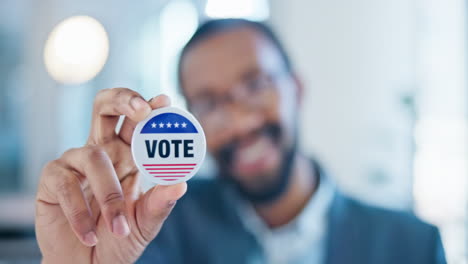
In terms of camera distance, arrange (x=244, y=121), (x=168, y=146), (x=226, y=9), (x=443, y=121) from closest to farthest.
Result: 1. (x=168, y=146)
2. (x=226, y=9)
3. (x=244, y=121)
4. (x=443, y=121)

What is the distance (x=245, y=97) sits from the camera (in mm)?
1226

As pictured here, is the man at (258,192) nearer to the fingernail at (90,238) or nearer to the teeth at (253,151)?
the teeth at (253,151)

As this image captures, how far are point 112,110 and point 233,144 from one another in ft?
2.43

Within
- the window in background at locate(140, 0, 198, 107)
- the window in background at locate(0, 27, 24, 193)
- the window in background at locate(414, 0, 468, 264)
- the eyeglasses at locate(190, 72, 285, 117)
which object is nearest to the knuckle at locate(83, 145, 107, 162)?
the eyeglasses at locate(190, 72, 285, 117)

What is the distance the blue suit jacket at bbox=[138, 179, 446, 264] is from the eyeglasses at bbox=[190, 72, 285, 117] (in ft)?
0.82

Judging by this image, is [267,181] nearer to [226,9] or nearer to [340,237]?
[340,237]

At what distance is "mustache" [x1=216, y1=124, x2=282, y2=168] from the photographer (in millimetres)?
1312

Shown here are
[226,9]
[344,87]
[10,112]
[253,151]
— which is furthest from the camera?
[10,112]

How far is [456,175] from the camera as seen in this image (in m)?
1.83

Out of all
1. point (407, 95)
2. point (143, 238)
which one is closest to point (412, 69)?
point (407, 95)

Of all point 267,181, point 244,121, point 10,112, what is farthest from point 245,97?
point 10,112

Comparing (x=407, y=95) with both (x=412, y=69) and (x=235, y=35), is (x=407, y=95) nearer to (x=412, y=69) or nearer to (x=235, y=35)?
(x=412, y=69)

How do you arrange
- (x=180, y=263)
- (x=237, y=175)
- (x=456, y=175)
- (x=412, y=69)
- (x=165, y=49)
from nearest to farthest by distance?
1. (x=180, y=263)
2. (x=237, y=175)
3. (x=165, y=49)
4. (x=456, y=175)
5. (x=412, y=69)

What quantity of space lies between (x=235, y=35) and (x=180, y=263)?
2.03 feet
